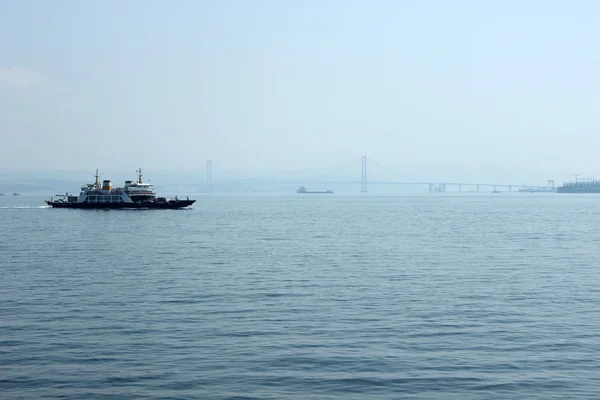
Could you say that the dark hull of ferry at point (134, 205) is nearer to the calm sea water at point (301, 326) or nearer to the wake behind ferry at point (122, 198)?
the wake behind ferry at point (122, 198)

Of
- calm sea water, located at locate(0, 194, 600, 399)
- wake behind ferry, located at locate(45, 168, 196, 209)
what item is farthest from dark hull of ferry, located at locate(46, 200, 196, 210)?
calm sea water, located at locate(0, 194, 600, 399)

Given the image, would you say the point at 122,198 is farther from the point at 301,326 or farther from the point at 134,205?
the point at 301,326

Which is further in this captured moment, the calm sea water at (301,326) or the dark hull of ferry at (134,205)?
the dark hull of ferry at (134,205)

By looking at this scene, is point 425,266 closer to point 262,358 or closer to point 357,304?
point 357,304

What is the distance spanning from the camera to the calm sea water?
16.0 m

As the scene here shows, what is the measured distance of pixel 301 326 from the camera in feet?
71.5

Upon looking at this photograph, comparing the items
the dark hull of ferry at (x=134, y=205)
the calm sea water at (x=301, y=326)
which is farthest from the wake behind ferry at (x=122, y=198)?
the calm sea water at (x=301, y=326)

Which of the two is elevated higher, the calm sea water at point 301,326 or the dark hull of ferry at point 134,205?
the dark hull of ferry at point 134,205

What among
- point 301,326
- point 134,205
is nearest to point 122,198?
point 134,205

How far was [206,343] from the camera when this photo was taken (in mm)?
19547

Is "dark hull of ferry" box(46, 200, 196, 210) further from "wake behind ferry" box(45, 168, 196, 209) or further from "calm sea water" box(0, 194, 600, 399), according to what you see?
"calm sea water" box(0, 194, 600, 399)

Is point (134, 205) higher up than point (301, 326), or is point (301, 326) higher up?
point (134, 205)

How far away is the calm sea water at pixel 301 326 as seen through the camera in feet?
52.4

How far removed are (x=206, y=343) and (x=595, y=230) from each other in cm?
5796
